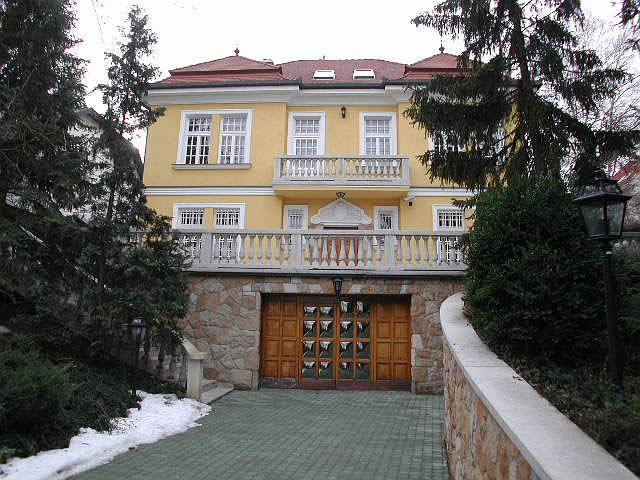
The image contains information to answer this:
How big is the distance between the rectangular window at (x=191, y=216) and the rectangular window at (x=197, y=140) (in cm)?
178

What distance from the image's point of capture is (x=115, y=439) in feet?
18.1

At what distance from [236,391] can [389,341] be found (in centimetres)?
360

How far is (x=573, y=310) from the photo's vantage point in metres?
4.39

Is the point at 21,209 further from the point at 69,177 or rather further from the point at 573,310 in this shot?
the point at 573,310

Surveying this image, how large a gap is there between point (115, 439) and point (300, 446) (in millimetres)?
2235

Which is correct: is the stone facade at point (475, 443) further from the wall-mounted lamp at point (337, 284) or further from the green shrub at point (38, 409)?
the wall-mounted lamp at point (337, 284)

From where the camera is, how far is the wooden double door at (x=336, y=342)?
418 inches

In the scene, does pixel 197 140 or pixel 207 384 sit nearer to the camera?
pixel 207 384

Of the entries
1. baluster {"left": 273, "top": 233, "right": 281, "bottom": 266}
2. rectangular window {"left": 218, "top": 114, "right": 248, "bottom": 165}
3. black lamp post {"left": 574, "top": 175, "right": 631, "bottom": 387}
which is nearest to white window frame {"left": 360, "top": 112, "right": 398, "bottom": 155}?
rectangular window {"left": 218, "top": 114, "right": 248, "bottom": 165}

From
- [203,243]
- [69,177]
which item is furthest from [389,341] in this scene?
[69,177]

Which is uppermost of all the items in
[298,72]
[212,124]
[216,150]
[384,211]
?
[298,72]

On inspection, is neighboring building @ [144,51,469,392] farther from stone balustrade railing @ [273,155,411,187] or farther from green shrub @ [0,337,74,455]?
green shrub @ [0,337,74,455]

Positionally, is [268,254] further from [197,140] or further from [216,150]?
[197,140]

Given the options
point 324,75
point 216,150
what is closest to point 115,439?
point 216,150
